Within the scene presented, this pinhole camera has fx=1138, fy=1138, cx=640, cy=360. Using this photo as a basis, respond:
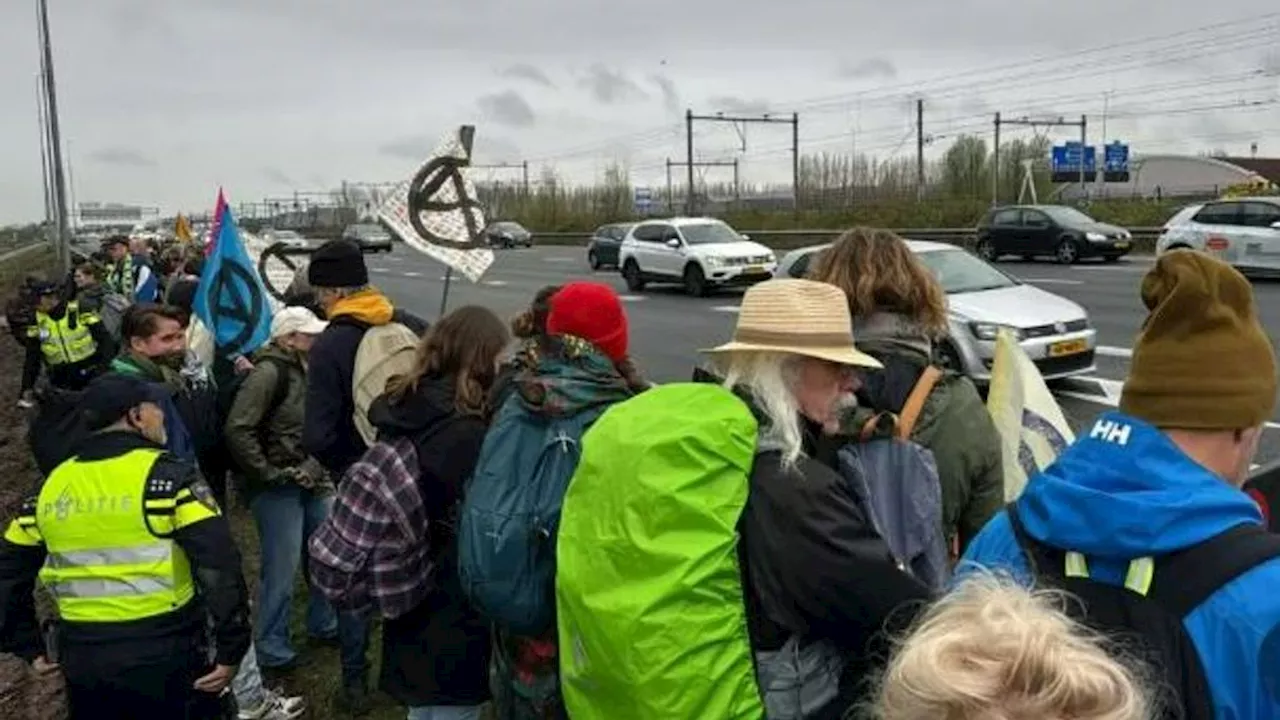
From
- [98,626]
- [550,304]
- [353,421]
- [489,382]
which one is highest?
[550,304]

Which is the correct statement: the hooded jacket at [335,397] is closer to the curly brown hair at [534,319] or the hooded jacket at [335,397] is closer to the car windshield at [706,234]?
the curly brown hair at [534,319]

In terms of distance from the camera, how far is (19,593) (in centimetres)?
341

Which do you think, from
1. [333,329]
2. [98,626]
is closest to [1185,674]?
[98,626]

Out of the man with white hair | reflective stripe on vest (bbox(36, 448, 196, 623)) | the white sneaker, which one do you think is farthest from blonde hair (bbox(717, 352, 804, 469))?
the white sneaker

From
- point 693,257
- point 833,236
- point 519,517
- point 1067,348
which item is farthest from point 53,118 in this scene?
point 833,236

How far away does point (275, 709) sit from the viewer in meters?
4.59

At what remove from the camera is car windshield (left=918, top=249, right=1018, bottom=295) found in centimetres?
1232

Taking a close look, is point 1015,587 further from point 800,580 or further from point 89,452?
point 89,452

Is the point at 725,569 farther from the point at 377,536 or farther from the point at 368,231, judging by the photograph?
the point at 368,231

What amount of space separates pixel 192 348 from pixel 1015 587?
6.45 m

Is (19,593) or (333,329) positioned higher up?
(333,329)

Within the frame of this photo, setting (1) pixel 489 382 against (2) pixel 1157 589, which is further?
(1) pixel 489 382

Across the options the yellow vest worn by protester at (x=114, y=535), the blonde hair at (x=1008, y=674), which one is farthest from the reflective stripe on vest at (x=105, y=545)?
the blonde hair at (x=1008, y=674)

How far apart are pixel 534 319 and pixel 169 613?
135 centimetres
